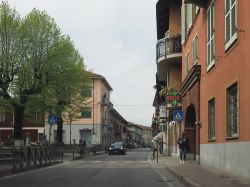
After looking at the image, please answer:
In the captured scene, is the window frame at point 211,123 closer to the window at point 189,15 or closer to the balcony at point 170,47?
the window at point 189,15

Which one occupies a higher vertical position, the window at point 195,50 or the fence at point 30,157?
the window at point 195,50

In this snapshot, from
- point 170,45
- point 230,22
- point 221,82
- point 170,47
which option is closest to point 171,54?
point 170,47

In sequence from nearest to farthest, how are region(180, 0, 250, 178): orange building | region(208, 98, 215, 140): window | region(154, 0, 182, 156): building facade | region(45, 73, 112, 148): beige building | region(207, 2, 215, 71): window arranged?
1. region(180, 0, 250, 178): orange building
2. region(207, 2, 215, 71): window
3. region(208, 98, 215, 140): window
4. region(154, 0, 182, 156): building facade
5. region(45, 73, 112, 148): beige building

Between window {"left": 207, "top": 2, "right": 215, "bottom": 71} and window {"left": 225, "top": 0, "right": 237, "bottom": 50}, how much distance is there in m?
3.46

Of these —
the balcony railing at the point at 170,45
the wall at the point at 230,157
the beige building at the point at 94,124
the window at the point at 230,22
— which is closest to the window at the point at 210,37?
the window at the point at 230,22

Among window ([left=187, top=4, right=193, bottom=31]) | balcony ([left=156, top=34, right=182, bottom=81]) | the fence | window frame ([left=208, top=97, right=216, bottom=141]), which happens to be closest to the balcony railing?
balcony ([left=156, top=34, right=182, bottom=81])

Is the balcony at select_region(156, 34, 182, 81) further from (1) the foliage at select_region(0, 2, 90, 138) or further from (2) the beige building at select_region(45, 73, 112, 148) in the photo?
(2) the beige building at select_region(45, 73, 112, 148)

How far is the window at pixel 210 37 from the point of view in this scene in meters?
24.0

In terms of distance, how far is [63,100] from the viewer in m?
53.4

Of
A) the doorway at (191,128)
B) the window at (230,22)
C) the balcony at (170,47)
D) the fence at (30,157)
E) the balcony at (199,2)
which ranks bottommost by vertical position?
the fence at (30,157)

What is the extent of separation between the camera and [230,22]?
1936cm

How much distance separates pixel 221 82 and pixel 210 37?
3693mm

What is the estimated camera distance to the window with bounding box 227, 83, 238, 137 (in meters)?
19.2

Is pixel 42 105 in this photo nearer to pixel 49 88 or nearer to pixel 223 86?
pixel 49 88
